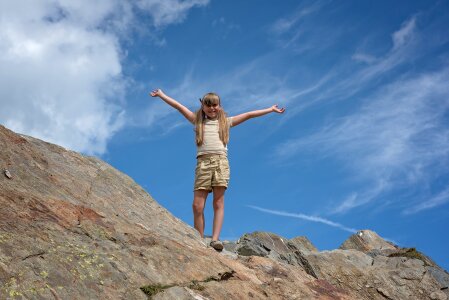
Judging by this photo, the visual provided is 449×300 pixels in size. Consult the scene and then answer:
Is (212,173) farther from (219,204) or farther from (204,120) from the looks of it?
(204,120)

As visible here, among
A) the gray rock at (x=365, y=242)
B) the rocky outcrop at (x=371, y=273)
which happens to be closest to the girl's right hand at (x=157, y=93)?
the rocky outcrop at (x=371, y=273)

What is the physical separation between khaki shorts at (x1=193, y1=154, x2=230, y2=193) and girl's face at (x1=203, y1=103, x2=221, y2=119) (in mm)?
1106

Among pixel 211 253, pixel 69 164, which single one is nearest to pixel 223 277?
pixel 211 253

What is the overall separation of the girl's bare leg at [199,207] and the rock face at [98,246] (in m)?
0.88

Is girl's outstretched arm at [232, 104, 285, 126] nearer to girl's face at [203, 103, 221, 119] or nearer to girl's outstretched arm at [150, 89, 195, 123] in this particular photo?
girl's face at [203, 103, 221, 119]

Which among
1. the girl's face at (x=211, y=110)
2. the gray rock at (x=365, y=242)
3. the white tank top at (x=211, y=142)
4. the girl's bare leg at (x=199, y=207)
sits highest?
the gray rock at (x=365, y=242)

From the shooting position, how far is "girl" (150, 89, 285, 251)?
497 inches

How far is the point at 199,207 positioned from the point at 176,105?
9.65 ft

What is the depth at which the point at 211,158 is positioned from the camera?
41.6 ft

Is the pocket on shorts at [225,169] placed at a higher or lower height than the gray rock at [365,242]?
lower

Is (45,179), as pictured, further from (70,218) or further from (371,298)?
(371,298)

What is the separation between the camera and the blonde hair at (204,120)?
12.9m

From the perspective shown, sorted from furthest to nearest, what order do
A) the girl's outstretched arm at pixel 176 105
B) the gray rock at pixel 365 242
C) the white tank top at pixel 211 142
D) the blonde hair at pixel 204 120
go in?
1. the gray rock at pixel 365 242
2. the girl's outstretched arm at pixel 176 105
3. the blonde hair at pixel 204 120
4. the white tank top at pixel 211 142

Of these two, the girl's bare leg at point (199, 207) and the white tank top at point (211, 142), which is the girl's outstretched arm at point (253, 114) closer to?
the white tank top at point (211, 142)
